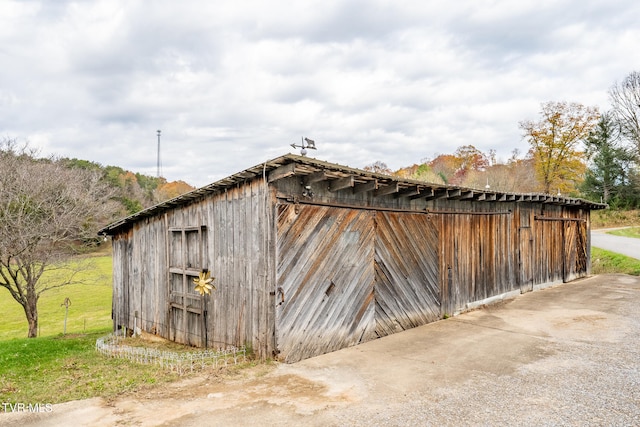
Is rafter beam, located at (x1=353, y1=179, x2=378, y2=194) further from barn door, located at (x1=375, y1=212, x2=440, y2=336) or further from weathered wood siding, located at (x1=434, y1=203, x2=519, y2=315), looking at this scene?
weathered wood siding, located at (x1=434, y1=203, x2=519, y2=315)

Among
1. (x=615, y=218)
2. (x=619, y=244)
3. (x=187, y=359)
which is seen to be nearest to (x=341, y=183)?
(x=187, y=359)

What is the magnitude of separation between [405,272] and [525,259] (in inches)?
→ 240

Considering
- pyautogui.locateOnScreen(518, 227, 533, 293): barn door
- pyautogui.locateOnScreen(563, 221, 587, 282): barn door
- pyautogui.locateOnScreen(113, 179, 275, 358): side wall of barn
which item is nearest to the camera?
pyautogui.locateOnScreen(113, 179, 275, 358): side wall of barn

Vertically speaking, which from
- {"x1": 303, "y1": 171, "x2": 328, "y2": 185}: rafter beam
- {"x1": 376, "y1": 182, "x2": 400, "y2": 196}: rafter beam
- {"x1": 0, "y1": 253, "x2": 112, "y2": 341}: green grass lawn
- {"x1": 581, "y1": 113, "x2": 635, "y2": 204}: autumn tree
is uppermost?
{"x1": 581, "y1": 113, "x2": 635, "y2": 204}: autumn tree

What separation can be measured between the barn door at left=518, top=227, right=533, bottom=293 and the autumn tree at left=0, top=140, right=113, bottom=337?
1303 centimetres

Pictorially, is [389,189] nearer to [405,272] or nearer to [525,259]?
[405,272]

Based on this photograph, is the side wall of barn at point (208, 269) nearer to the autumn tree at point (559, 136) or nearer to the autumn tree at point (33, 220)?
the autumn tree at point (33, 220)

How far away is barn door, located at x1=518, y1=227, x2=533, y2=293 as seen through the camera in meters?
11.4

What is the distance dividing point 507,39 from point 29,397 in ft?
42.3

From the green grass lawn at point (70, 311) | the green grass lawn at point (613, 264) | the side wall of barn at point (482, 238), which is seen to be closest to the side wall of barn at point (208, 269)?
the side wall of barn at point (482, 238)

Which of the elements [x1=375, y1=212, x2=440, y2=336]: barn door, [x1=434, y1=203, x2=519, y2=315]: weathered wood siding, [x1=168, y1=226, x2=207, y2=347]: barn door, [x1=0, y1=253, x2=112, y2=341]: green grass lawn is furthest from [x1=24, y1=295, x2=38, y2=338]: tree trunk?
[x1=434, y1=203, x2=519, y2=315]: weathered wood siding

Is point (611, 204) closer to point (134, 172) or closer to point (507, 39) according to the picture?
point (507, 39)

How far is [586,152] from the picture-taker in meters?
32.6

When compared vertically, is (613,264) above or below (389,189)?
below
